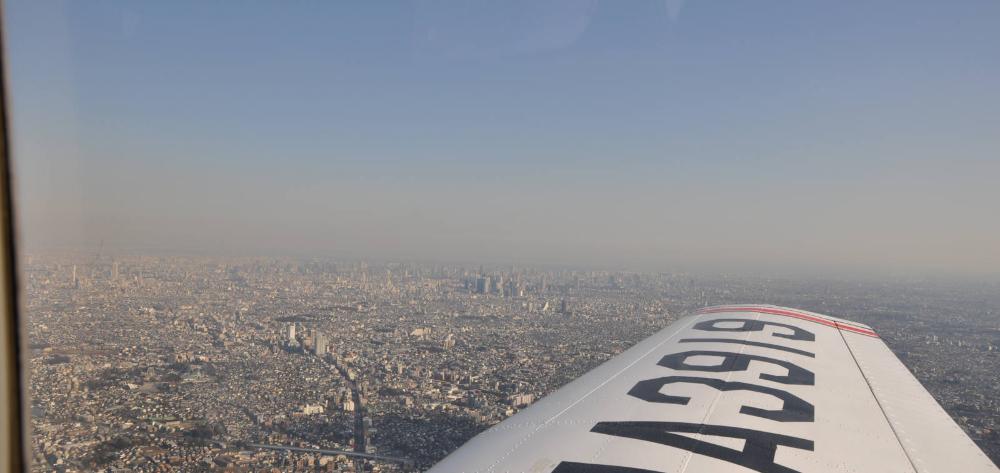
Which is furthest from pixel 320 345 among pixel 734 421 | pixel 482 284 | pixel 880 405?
pixel 482 284

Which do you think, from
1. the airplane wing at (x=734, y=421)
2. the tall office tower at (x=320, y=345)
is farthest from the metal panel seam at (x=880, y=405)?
the tall office tower at (x=320, y=345)

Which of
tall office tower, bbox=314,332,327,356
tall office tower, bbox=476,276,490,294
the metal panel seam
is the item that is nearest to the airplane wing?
the metal panel seam

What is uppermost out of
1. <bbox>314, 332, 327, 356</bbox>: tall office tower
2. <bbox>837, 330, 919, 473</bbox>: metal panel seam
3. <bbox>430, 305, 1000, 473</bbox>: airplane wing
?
<bbox>430, 305, 1000, 473</bbox>: airplane wing

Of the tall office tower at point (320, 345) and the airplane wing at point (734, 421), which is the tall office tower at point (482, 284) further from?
the airplane wing at point (734, 421)

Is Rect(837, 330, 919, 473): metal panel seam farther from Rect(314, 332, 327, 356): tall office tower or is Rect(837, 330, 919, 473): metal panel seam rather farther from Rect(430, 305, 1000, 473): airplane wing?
Rect(314, 332, 327, 356): tall office tower

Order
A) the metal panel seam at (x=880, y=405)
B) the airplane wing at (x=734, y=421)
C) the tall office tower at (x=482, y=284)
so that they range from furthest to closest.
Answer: the tall office tower at (x=482, y=284) → the metal panel seam at (x=880, y=405) → the airplane wing at (x=734, y=421)

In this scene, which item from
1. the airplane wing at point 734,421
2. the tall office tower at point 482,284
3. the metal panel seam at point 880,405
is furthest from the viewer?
the tall office tower at point 482,284

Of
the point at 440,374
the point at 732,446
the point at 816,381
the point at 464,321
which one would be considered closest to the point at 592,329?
the point at 464,321

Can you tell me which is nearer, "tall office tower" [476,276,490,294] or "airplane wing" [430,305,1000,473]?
"airplane wing" [430,305,1000,473]
